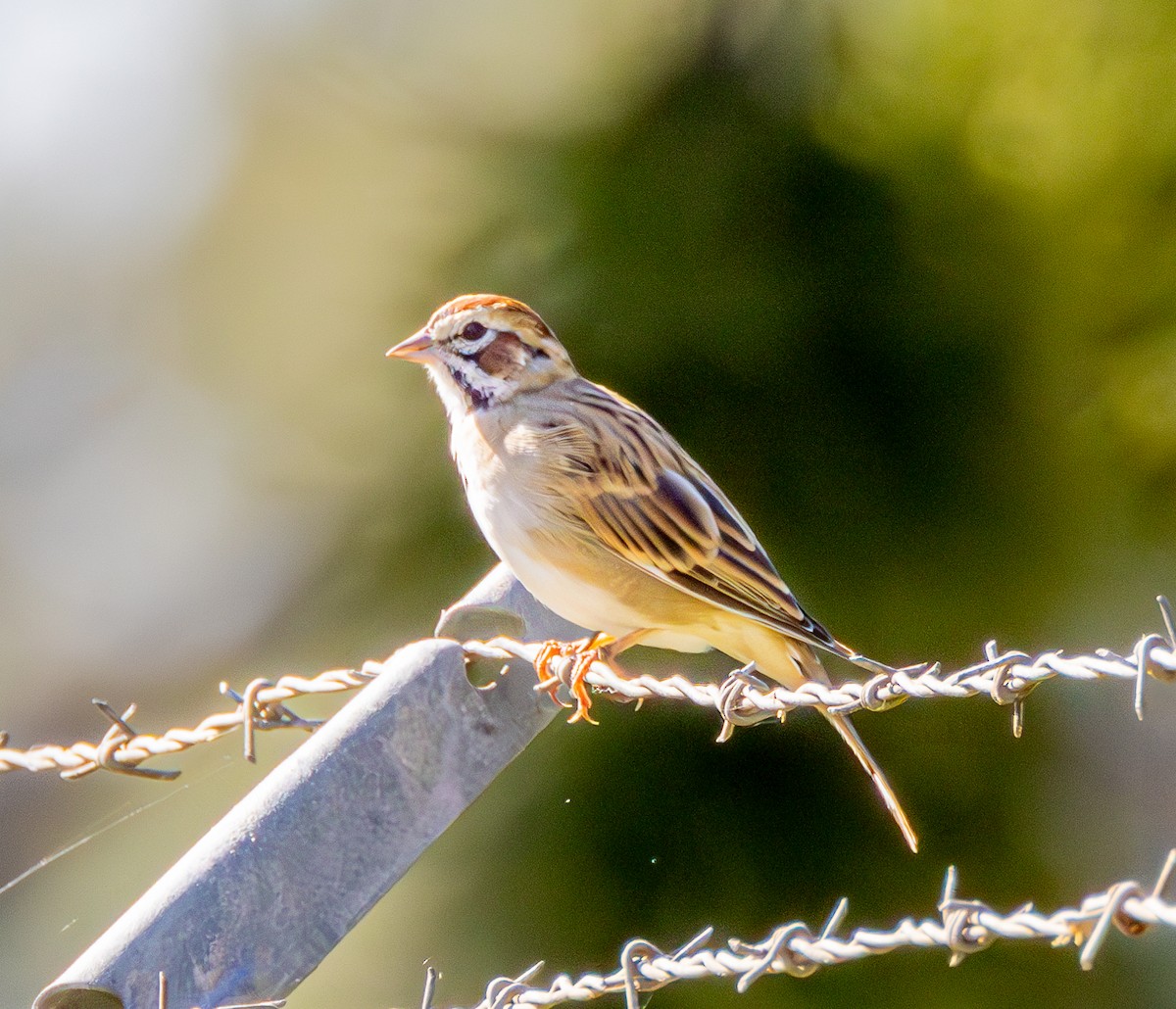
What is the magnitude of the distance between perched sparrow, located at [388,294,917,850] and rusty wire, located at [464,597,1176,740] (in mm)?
791

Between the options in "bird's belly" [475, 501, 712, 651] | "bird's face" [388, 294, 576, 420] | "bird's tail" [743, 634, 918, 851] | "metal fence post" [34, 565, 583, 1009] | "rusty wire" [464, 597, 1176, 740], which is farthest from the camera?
"bird's face" [388, 294, 576, 420]

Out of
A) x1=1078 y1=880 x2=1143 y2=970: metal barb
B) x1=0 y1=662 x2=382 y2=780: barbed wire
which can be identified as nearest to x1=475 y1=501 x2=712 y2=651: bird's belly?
x1=0 y1=662 x2=382 y2=780: barbed wire

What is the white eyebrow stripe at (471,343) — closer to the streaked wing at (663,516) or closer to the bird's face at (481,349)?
the bird's face at (481,349)

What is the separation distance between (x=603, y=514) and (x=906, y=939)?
6.87ft

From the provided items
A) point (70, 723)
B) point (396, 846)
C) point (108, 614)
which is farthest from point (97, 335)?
point (396, 846)

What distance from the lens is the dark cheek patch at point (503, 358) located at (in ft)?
12.9

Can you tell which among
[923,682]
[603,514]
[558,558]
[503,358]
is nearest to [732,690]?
[923,682]

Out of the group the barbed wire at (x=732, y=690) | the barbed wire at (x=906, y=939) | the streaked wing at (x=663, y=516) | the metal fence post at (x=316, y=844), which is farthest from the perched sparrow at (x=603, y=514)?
the barbed wire at (x=906, y=939)

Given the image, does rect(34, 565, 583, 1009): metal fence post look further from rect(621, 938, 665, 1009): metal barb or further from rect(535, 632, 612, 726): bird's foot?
rect(621, 938, 665, 1009): metal barb

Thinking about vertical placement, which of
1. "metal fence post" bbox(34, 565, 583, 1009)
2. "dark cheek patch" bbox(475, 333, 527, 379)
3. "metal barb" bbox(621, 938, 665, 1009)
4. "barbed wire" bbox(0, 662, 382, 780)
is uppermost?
"dark cheek patch" bbox(475, 333, 527, 379)

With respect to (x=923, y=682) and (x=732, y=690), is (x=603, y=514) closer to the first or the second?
(x=732, y=690)

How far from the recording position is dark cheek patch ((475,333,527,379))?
3.92 m

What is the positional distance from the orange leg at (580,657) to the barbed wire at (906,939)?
587mm

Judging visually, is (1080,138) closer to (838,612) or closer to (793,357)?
(793,357)
